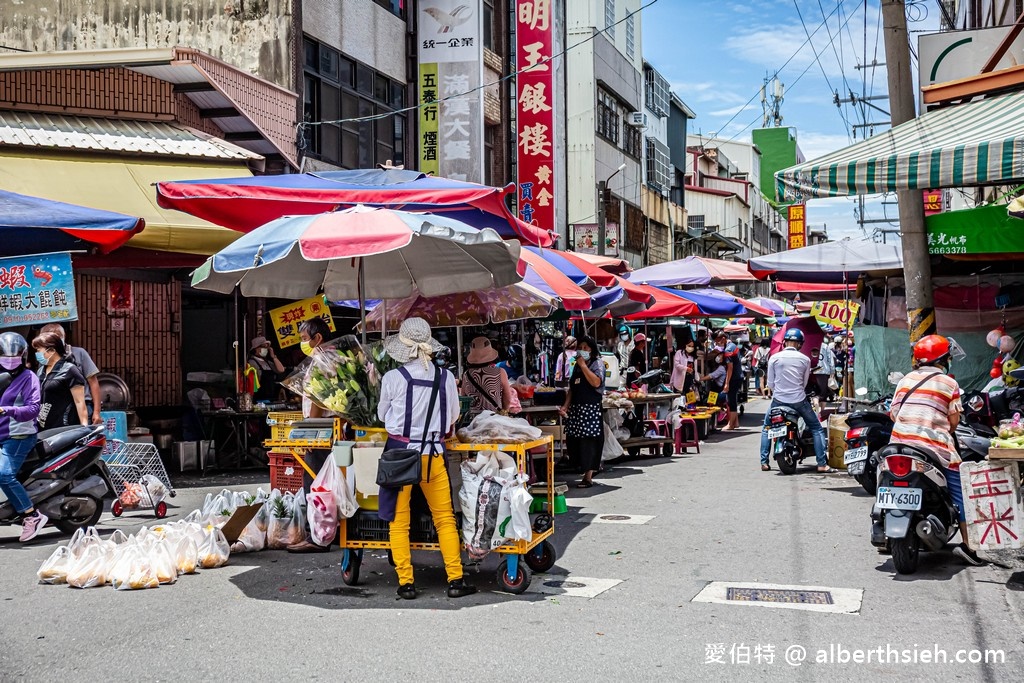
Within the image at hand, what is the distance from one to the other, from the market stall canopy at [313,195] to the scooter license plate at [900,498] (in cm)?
438

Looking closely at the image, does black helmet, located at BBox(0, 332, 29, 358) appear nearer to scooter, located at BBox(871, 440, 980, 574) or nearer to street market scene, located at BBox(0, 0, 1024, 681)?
street market scene, located at BBox(0, 0, 1024, 681)

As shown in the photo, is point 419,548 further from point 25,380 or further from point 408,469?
point 25,380

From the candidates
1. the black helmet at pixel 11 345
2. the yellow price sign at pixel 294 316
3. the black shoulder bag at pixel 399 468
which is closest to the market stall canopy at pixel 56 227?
the black helmet at pixel 11 345

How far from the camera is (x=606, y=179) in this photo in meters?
35.1

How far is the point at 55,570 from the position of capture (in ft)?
25.7

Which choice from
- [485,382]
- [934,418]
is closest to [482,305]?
[485,382]

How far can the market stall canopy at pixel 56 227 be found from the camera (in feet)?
35.7

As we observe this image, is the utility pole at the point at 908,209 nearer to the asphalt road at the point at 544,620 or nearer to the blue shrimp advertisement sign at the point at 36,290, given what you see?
the asphalt road at the point at 544,620

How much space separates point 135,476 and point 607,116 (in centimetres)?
2780

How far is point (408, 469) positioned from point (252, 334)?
429 inches

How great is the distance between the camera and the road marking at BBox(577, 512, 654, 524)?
416 inches

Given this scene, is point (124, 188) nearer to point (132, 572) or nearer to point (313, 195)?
point (313, 195)

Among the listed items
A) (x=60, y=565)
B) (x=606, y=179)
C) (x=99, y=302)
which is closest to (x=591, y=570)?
(x=60, y=565)

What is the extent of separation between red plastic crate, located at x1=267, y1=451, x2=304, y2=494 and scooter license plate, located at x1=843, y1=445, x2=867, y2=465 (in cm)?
550
